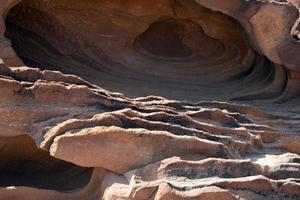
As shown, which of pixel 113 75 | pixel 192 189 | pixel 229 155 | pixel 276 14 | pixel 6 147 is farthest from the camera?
pixel 113 75

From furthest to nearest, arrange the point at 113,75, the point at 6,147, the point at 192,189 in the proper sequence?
1. the point at 113,75
2. the point at 6,147
3. the point at 192,189

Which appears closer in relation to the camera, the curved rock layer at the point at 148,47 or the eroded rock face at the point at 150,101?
the eroded rock face at the point at 150,101

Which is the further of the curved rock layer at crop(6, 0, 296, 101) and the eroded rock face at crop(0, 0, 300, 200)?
the curved rock layer at crop(6, 0, 296, 101)

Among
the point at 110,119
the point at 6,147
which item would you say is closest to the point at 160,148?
the point at 110,119

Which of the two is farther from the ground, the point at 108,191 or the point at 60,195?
the point at 108,191

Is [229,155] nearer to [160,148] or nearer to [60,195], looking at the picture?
[160,148]

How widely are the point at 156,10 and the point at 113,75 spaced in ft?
1.74

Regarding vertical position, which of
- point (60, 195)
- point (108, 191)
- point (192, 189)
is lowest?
point (60, 195)

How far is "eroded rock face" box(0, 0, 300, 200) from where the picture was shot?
2355 millimetres

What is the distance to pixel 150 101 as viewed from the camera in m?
2.97

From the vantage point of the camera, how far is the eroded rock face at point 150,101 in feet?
7.73

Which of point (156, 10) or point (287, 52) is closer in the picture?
point (287, 52)

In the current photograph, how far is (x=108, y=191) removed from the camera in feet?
7.61

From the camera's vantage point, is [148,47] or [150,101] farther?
[148,47]
